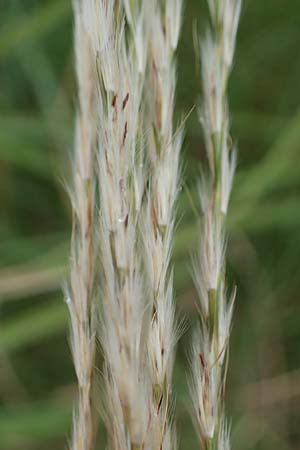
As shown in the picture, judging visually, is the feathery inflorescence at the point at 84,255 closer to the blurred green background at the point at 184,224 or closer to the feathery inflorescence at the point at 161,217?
the feathery inflorescence at the point at 161,217

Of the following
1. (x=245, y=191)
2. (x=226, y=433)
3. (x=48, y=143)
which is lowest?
(x=226, y=433)

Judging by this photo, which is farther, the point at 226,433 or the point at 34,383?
the point at 34,383

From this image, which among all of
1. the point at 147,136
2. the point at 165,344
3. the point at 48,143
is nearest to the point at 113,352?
the point at 165,344

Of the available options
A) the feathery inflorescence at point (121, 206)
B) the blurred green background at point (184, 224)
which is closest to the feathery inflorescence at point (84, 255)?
the feathery inflorescence at point (121, 206)

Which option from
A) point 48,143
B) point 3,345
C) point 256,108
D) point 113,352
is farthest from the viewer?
point 256,108

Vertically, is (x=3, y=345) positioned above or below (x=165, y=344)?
above

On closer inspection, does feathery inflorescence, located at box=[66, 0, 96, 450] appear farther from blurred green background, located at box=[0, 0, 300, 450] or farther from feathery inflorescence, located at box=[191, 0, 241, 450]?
blurred green background, located at box=[0, 0, 300, 450]

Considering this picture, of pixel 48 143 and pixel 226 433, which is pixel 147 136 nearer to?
pixel 226 433
